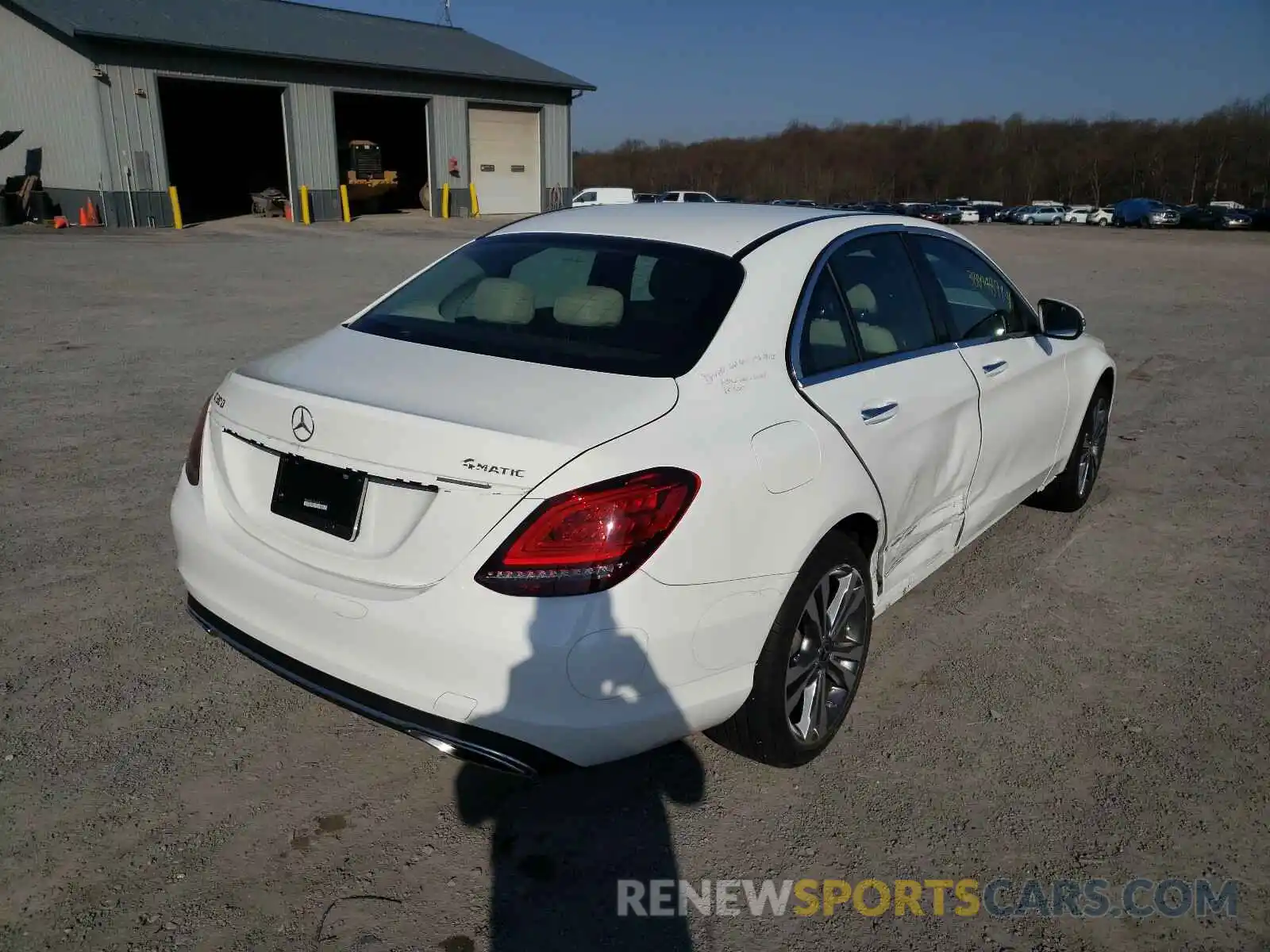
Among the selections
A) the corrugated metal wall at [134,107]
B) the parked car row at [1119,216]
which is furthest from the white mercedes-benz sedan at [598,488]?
the parked car row at [1119,216]

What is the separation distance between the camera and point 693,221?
11.7 feet

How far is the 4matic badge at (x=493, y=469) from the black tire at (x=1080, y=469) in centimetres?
381

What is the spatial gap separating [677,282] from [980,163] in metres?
123

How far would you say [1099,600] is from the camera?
4.34m

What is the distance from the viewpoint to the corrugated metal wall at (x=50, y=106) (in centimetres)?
2662

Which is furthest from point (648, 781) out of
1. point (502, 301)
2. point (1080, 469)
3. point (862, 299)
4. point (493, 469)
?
point (1080, 469)

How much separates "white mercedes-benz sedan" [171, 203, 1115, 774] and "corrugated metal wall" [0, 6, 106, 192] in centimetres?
2842

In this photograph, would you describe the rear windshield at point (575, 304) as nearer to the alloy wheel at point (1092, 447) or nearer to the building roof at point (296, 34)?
the alloy wheel at point (1092, 447)

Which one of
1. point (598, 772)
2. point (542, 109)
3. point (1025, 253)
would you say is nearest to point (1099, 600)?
point (598, 772)

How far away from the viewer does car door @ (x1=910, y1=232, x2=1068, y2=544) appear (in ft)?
13.0

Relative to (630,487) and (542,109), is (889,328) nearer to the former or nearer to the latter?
(630,487)

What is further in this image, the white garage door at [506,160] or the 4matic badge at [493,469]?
the white garage door at [506,160]

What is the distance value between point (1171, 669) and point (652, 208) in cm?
273

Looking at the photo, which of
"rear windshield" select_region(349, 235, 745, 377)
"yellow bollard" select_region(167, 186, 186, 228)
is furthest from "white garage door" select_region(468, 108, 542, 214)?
"rear windshield" select_region(349, 235, 745, 377)
